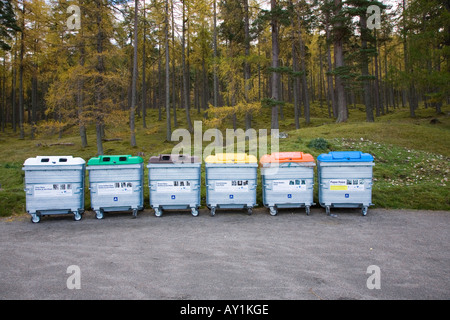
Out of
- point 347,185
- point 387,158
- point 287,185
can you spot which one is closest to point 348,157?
point 347,185

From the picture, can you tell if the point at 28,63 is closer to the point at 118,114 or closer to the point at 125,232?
the point at 118,114

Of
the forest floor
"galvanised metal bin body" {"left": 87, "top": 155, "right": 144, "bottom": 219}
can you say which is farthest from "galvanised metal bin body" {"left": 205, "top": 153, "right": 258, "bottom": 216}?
"galvanised metal bin body" {"left": 87, "top": 155, "right": 144, "bottom": 219}

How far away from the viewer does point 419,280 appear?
3945mm

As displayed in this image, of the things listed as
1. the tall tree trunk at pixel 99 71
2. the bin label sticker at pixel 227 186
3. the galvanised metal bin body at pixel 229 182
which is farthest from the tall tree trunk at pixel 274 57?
the bin label sticker at pixel 227 186

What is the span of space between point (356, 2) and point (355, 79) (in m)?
5.10

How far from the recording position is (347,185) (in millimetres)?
7527

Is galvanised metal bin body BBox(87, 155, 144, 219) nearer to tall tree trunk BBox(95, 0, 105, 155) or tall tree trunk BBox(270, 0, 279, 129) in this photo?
tall tree trunk BBox(95, 0, 105, 155)

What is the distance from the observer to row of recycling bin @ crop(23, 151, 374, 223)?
7402 millimetres

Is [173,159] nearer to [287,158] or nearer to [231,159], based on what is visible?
[231,159]

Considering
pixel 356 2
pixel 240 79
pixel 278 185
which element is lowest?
pixel 278 185

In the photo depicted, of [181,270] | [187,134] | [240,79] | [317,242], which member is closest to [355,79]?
[240,79]

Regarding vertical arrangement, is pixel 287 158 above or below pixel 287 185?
above

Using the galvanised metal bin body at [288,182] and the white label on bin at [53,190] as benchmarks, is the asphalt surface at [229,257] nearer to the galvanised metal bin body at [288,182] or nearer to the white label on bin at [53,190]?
the galvanised metal bin body at [288,182]

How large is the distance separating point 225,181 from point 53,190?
4089mm
